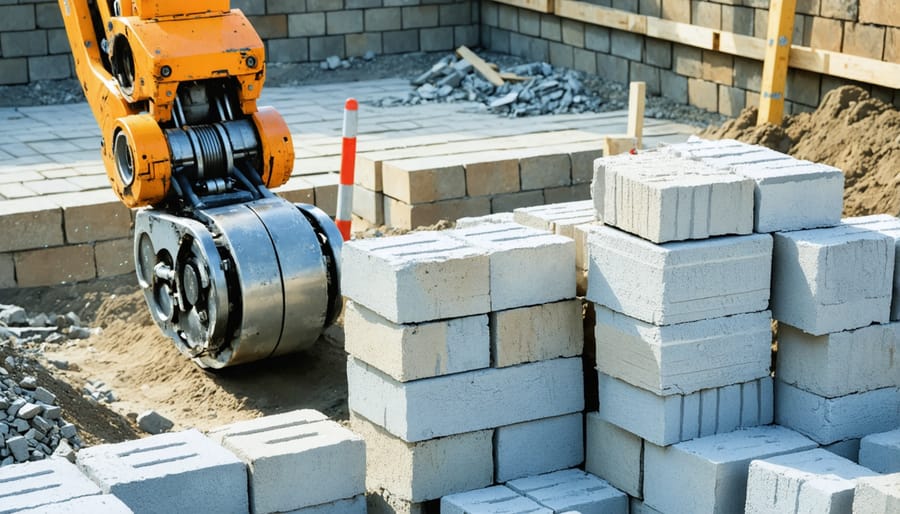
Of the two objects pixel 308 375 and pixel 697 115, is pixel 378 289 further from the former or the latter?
pixel 697 115

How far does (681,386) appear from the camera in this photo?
16.8 ft

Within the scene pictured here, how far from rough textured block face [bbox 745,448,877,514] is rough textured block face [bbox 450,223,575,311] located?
1.08 meters

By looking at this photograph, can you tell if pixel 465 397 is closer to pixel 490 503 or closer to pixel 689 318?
pixel 490 503

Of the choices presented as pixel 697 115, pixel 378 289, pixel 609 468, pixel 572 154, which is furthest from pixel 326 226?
pixel 697 115

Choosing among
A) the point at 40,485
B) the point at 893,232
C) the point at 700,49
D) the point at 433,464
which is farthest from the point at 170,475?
the point at 700,49

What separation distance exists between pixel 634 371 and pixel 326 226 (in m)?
2.17

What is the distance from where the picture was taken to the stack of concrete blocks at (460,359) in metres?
5.18

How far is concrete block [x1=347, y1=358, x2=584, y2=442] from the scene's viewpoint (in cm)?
520

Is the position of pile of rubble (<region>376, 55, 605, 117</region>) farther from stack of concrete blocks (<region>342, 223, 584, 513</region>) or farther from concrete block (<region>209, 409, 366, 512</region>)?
concrete block (<region>209, 409, 366, 512</region>)

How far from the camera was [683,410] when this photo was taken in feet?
17.0

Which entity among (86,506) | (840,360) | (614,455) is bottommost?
(614,455)

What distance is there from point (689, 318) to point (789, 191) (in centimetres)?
69

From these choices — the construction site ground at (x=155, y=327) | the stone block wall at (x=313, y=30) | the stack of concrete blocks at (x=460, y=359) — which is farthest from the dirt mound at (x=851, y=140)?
the stone block wall at (x=313, y=30)

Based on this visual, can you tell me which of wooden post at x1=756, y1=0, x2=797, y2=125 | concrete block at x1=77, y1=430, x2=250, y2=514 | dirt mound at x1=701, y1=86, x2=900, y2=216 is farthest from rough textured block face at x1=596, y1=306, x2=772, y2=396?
wooden post at x1=756, y1=0, x2=797, y2=125
